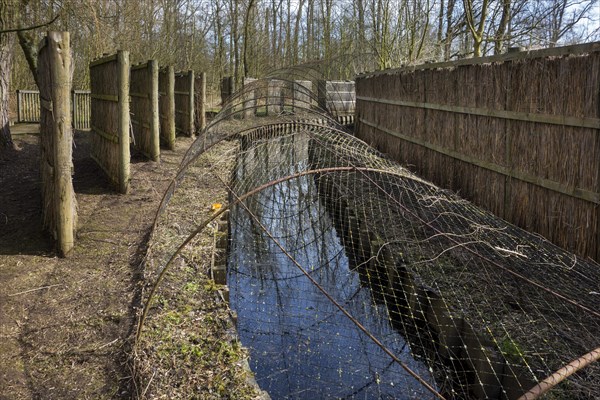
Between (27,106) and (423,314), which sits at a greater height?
(27,106)

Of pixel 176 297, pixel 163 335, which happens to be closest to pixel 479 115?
pixel 176 297

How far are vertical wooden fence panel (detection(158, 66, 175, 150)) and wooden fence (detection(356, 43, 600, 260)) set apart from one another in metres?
4.94

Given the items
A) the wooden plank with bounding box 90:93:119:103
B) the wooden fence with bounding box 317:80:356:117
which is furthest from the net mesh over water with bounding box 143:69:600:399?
the wooden fence with bounding box 317:80:356:117

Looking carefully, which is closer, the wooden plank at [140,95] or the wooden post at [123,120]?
the wooden post at [123,120]

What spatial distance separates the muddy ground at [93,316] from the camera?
10.6 feet

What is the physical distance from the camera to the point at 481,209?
674 cm

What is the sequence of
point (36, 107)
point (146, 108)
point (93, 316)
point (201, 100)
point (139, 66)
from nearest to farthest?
point (93, 316)
point (146, 108)
point (139, 66)
point (201, 100)
point (36, 107)

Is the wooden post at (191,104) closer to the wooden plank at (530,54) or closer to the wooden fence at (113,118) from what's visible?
the wooden fence at (113,118)

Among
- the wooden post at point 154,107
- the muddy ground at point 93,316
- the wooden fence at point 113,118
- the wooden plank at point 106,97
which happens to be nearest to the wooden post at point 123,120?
the wooden fence at point 113,118

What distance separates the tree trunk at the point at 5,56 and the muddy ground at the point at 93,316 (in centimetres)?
418

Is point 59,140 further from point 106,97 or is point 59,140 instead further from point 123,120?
point 106,97

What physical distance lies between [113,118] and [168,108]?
3.90 meters

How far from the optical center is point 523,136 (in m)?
5.86

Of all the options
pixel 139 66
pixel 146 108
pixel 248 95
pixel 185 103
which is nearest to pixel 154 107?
pixel 146 108
